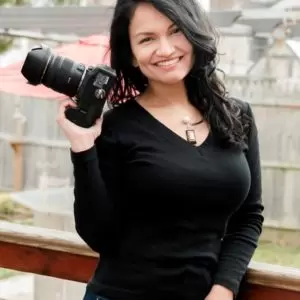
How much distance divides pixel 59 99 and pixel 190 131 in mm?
1023

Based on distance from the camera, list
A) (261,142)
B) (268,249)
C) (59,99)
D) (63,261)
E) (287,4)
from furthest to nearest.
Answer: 1. (261,142)
2. (268,249)
3. (287,4)
4. (59,99)
5. (63,261)

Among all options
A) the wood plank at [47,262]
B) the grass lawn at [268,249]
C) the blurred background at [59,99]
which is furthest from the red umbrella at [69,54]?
the wood plank at [47,262]

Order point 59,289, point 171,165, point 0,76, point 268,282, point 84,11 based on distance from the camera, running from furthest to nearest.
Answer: point 0,76
point 84,11
point 59,289
point 268,282
point 171,165

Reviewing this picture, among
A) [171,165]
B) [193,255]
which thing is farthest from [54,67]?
[193,255]

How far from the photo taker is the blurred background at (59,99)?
8.17ft

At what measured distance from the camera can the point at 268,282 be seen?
1129 mm

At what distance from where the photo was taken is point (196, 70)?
1.04m

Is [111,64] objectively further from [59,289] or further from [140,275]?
[59,289]

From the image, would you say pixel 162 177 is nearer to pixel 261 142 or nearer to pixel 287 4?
pixel 287 4

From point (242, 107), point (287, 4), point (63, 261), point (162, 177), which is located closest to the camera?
point (162, 177)

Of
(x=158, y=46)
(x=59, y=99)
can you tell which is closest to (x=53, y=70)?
(x=158, y=46)

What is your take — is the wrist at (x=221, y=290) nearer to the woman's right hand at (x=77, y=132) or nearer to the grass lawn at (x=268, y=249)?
the woman's right hand at (x=77, y=132)

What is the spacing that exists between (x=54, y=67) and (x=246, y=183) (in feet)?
1.00

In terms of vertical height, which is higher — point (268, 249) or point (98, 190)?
point (98, 190)
